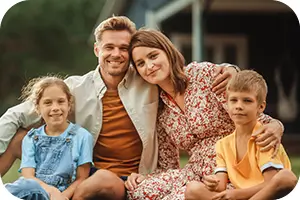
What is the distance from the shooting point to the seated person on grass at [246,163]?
6.93 feet

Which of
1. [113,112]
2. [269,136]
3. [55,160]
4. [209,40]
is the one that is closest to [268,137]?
[269,136]

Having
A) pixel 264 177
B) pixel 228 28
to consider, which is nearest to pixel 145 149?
pixel 264 177

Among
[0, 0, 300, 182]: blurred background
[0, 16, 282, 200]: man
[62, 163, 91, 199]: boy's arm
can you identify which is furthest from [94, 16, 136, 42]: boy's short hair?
[0, 0, 300, 182]: blurred background

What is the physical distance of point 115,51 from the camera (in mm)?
2350

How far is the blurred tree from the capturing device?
6.65 metres

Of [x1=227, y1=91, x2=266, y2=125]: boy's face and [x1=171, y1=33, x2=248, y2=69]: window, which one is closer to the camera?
[x1=227, y1=91, x2=266, y2=125]: boy's face

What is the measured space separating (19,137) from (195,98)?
558mm

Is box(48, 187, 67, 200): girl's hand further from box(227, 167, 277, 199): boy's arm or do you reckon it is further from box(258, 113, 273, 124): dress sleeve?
box(258, 113, 273, 124): dress sleeve

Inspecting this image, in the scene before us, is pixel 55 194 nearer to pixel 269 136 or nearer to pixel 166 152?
pixel 166 152

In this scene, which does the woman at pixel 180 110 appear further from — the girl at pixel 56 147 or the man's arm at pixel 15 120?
the man's arm at pixel 15 120

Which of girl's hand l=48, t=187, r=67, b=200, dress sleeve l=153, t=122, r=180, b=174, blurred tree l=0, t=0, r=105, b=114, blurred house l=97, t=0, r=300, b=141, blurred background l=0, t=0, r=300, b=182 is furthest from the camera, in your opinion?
blurred house l=97, t=0, r=300, b=141

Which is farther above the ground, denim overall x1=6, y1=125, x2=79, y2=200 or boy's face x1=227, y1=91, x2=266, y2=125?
boy's face x1=227, y1=91, x2=266, y2=125

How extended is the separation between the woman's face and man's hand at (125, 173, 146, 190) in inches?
11.4

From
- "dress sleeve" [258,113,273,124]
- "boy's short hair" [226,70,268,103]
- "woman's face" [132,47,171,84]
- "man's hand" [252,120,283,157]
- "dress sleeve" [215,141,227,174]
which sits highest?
"woman's face" [132,47,171,84]
